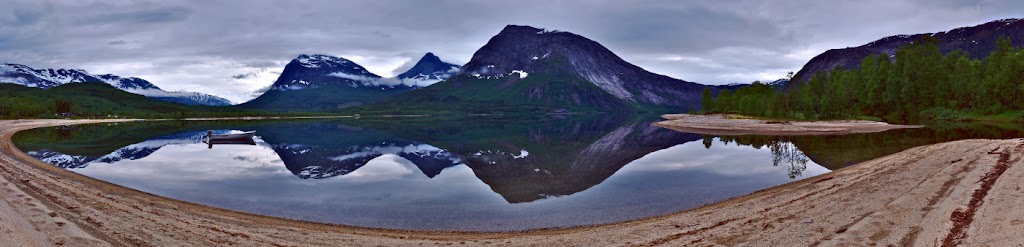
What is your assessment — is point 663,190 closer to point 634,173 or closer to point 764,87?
point 634,173

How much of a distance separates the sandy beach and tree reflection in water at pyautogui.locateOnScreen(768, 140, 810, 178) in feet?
40.8

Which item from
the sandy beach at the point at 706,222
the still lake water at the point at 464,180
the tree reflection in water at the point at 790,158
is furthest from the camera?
the tree reflection in water at the point at 790,158

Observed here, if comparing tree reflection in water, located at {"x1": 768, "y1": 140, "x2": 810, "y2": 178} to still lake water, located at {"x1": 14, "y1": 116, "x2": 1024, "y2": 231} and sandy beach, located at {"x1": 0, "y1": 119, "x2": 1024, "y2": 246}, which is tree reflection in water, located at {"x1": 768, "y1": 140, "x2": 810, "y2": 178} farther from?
sandy beach, located at {"x1": 0, "y1": 119, "x2": 1024, "y2": 246}

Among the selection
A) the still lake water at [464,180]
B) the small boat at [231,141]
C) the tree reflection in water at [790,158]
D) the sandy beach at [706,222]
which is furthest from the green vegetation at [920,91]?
the small boat at [231,141]

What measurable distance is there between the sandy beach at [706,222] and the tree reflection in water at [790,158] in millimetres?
12433

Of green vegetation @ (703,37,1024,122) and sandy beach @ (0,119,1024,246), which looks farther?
green vegetation @ (703,37,1024,122)

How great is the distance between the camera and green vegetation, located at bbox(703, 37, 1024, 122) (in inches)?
4050

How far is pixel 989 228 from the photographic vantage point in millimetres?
13461

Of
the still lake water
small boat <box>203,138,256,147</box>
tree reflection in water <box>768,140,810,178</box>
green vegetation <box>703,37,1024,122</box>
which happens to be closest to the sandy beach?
the still lake water

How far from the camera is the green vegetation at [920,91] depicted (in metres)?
103

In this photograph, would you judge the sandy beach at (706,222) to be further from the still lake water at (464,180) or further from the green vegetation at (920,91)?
the green vegetation at (920,91)

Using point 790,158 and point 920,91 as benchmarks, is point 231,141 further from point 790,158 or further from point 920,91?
point 920,91

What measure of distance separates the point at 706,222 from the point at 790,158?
32.3 m

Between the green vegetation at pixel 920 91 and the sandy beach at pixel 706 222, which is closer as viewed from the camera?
the sandy beach at pixel 706 222
